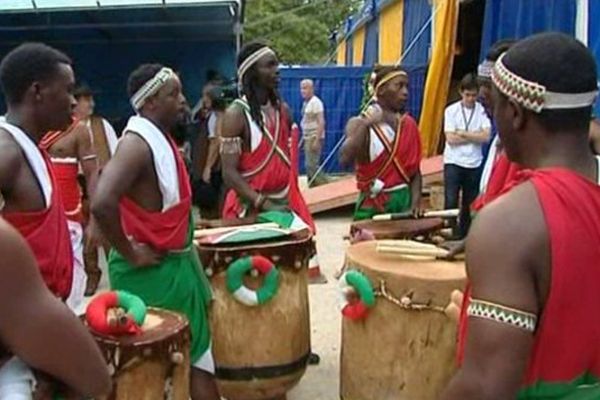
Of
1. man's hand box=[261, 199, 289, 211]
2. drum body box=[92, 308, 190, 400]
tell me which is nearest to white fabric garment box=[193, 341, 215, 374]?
drum body box=[92, 308, 190, 400]

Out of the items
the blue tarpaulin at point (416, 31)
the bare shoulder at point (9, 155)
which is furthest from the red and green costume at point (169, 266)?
the blue tarpaulin at point (416, 31)

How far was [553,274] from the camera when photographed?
1.80 m

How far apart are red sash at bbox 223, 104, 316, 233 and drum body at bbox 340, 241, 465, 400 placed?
1575 millimetres

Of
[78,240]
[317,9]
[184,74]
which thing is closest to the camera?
[78,240]

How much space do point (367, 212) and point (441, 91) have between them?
6718mm

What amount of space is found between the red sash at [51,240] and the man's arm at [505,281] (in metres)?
1.70

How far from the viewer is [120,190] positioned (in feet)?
11.8

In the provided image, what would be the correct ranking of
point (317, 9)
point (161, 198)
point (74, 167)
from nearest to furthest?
point (161, 198) → point (74, 167) → point (317, 9)

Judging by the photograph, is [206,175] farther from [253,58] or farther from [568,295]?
[568,295]

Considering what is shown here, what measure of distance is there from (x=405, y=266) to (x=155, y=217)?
102cm

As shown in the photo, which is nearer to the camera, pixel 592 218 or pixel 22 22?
pixel 592 218

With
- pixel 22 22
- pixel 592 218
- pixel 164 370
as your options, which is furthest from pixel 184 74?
pixel 592 218

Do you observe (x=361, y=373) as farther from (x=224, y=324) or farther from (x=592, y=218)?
(x=592, y=218)

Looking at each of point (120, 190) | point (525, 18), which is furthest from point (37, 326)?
point (525, 18)
